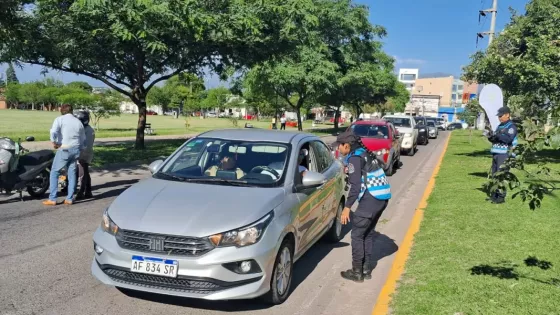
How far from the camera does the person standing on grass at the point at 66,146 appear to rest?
8.59 m

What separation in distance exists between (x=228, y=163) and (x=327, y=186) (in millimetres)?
1382

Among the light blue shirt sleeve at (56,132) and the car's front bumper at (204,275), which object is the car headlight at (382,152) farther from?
the car's front bumper at (204,275)

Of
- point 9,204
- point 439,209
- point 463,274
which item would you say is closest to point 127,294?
point 463,274

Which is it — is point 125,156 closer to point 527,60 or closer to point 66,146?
point 66,146

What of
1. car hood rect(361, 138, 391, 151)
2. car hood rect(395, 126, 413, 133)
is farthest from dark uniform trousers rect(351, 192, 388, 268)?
car hood rect(395, 126, 413, 133)

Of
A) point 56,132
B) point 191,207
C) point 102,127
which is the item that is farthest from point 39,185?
point 102,127

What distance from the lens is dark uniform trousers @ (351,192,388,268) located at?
5148 mm

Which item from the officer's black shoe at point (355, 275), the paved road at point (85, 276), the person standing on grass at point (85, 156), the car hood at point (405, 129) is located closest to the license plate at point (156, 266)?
the paved road at point (85, 276)

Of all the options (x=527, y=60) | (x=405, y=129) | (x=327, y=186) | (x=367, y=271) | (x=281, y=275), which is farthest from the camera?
(x=405, y=129)

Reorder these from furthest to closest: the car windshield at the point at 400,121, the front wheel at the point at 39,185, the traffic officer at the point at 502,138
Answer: the car windshield at the point at 400,121 → the front wheel at the point at 39,185 → the traffic officer at the point at 502,138

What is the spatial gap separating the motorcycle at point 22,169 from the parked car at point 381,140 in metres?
8.27

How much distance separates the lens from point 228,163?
17.8ft

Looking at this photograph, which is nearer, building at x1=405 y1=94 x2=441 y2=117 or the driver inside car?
the driver inside car

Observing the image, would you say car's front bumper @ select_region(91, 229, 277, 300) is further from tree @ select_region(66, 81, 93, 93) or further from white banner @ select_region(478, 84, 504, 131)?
tree @ select_region(66, 81, 93, 93)
